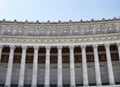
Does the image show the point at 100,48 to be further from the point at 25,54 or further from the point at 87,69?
the point at 25,54

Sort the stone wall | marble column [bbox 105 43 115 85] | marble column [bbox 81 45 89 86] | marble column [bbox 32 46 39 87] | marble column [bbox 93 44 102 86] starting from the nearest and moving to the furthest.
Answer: marble column [bbox 105 43 115 85]
marble column [bbox 93 44 102 86]
marble column [bbox 81 45 89 86]
marble column [bbox 32 46 39 87]
the stone wall

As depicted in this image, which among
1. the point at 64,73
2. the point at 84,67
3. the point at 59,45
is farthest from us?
the point at 64,73

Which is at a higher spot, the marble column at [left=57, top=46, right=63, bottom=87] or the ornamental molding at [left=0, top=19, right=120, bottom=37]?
the ornamental molding at [left=0, top=19, right=120, bottom=37]

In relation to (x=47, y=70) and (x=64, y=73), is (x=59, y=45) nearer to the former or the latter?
(x=47, y=70)

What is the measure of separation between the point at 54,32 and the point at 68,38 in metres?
2.98

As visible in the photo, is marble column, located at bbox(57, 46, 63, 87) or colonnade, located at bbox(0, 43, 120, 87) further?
marble column, located at bbox(57, 46, 63, 87)

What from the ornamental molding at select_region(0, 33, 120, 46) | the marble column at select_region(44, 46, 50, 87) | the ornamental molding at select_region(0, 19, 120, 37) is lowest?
the marble column at select_region(44, 46, 50, 87)

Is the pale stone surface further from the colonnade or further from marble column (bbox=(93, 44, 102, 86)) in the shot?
marble column (bbox=(93, 44, 102, 86))

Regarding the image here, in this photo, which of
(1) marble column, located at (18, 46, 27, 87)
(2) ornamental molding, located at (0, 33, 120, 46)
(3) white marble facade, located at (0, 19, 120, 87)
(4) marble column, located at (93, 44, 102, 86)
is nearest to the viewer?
(4) marble column, located at (93, 44, 102, 86)

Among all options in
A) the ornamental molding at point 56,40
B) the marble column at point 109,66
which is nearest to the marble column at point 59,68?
the ornamental molding at point 56,40

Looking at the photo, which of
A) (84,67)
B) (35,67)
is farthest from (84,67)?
(35,67)

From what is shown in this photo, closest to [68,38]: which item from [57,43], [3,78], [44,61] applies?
[57,43]

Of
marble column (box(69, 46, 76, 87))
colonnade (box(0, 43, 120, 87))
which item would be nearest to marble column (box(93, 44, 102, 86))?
colonnade (box(0, 43, 120, 87))

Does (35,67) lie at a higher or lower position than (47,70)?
higher
